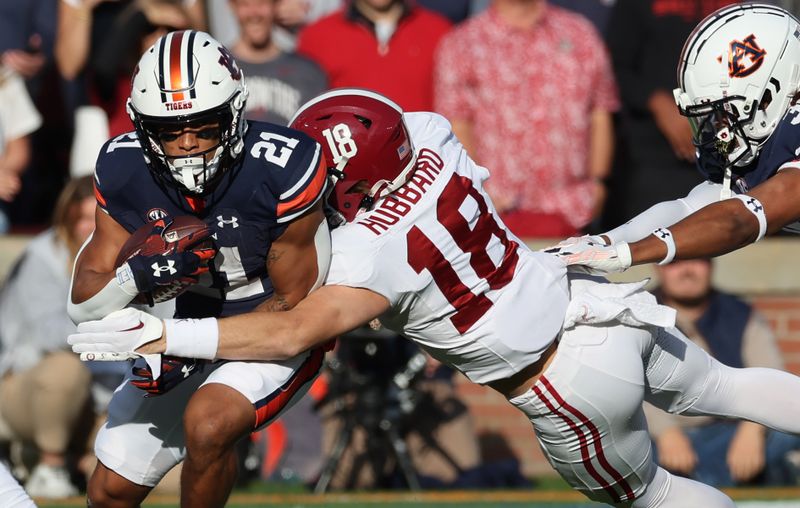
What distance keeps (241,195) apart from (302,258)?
26cm

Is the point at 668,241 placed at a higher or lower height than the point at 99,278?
higher

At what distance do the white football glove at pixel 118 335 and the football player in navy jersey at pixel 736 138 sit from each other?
1319mm

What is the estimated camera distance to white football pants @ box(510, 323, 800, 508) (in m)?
4.47

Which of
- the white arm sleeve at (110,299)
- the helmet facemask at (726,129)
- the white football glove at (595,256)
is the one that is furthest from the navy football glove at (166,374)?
the helmet facemask at (726,129)

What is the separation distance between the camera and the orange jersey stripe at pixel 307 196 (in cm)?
419

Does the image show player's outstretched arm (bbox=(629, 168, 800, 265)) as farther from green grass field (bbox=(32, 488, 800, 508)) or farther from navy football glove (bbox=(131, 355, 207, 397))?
green grass field (bbox=(32, 488, 800, 508))

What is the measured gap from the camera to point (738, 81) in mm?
4695

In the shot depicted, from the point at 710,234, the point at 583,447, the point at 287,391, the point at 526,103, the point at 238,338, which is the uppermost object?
the point at 710,234

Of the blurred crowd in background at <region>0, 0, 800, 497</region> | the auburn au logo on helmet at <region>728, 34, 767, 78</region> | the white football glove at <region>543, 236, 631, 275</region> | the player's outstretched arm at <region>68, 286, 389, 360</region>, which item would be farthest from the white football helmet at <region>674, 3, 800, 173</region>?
the blurred crowd in background at <region>0, 0, 800, 497</region>

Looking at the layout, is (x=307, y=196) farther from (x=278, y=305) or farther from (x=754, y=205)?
(x=754, y=205)

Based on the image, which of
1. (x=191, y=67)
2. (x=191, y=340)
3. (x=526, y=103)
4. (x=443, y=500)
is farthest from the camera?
(x=526, y=103)

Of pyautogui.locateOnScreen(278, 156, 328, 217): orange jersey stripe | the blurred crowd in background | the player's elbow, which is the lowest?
the blurred crowd in background

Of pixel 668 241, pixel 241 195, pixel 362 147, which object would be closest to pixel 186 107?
pixel 241 195

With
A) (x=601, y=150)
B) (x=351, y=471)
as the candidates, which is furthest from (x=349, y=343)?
(x=601, y=150)
